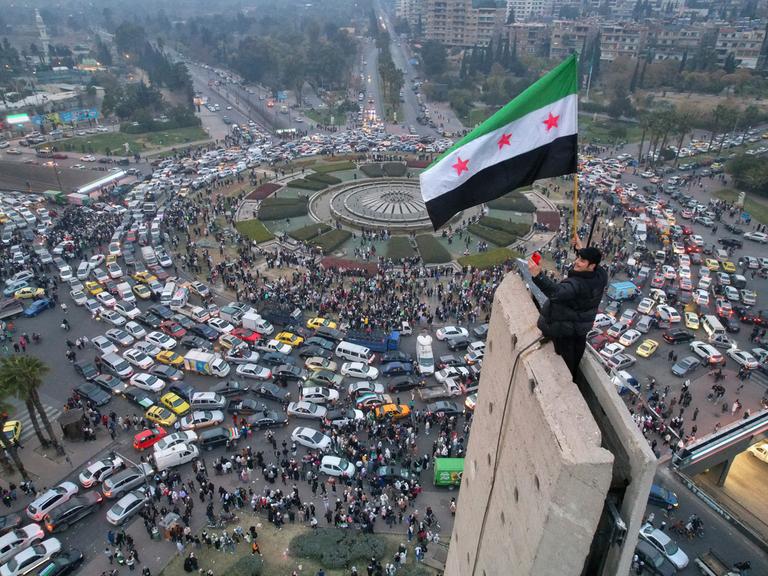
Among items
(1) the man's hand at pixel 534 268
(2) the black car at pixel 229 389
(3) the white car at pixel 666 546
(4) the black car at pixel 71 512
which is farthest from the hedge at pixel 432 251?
(1) the man's hand at pixel 534 268

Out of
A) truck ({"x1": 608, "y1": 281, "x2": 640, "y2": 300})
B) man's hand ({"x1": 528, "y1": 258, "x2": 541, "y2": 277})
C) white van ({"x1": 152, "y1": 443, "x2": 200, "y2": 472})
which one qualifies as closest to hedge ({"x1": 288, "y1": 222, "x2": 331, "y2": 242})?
truck ({"x1": 608, "y1": 281, "x2": 640, "y2": 300})

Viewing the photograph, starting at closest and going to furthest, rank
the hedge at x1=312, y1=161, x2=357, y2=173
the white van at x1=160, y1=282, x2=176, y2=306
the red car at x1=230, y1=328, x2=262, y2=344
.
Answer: the red car at x1=230, y1=328, x2=262, y2=344, the white van at x1=160, y1=282, x2=176, y2=306, the hedge at x1=312, y1=161, x2=357, y2=173

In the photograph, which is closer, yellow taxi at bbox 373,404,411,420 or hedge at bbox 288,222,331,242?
yellow taxi at bbox 373,404,411,420

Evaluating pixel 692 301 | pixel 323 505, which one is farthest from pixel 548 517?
pixel 692 301

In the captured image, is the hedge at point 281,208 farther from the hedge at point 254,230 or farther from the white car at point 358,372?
the white car at point 358,372

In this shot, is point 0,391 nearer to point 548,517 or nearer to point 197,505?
point 197,505

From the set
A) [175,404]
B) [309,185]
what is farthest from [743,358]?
[309,185]

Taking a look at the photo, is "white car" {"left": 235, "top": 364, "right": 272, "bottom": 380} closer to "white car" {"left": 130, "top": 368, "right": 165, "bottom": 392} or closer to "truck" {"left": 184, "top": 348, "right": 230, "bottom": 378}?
"truck" {"left": 184, "top": 348, "right": 230, "bottom": 378}

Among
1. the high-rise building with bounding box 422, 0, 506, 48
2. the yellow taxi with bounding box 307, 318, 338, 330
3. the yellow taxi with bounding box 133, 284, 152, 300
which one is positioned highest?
the high-rise building with bounding box 422, 0, 506, 48
